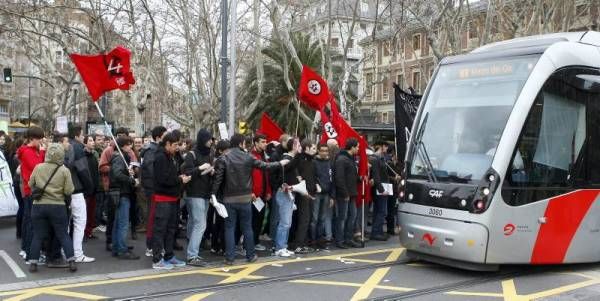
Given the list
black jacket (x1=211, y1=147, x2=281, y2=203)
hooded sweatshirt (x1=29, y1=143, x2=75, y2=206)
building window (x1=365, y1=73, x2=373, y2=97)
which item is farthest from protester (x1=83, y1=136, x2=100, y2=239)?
building window (x1=365, y1=73, x2=373, y2=97)

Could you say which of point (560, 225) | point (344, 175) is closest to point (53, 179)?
point (344, 175)

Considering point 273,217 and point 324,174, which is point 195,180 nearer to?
point 273,217

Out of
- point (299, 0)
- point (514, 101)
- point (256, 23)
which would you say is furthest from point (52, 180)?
point (299, 0)

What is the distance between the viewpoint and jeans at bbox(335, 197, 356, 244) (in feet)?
33.5

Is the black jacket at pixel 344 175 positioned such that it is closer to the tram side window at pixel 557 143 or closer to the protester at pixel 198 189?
the protester at pixel 198 189

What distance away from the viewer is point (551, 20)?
64.7ft

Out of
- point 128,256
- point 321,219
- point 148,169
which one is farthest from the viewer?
point 321,219

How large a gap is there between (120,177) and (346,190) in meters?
3.69

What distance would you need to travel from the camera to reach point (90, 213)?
10281 millimetres

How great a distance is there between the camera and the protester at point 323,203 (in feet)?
32.7

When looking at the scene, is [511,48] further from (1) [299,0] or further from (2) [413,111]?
(1) [299,0]

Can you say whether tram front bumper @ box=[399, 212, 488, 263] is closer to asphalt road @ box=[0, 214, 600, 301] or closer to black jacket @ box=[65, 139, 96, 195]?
asphalt road @ box=[0, 214, 600, 301]

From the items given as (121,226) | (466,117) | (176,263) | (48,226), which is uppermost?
(466,117)

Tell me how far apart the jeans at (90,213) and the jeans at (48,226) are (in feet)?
5.96
